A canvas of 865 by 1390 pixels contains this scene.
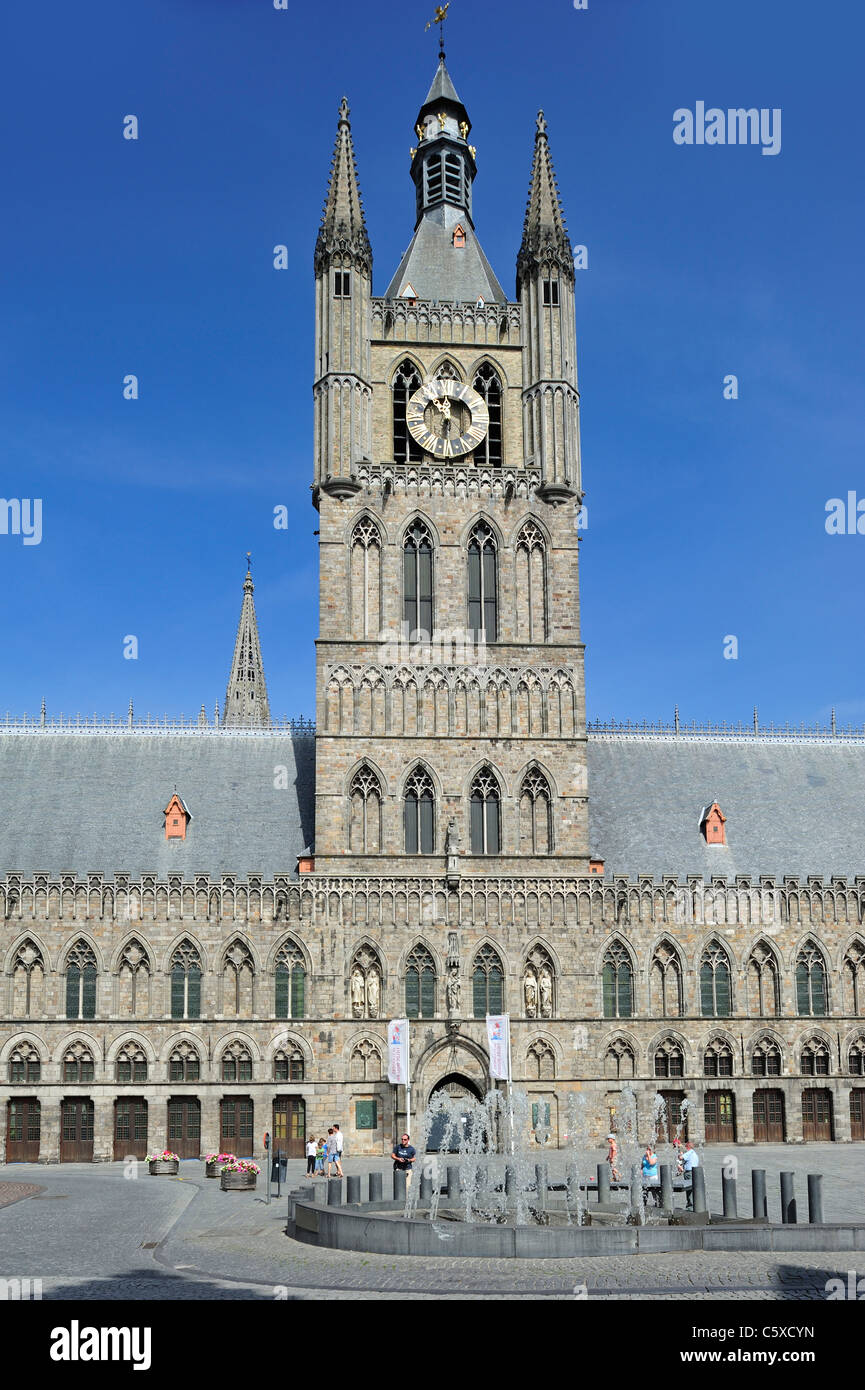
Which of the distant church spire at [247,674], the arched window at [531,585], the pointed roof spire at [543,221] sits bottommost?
the arched window at [531,585]

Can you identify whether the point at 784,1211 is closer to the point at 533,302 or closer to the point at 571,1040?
the point at 571,1040

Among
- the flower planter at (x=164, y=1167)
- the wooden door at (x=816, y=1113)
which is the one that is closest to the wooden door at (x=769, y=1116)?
the wooden door at (x=816, y=1113)

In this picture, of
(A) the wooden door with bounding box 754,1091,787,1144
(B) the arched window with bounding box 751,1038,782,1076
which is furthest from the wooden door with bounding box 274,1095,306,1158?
(B) the arched window with bounding box 751,1038,782,1076

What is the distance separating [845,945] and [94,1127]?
28.5 m

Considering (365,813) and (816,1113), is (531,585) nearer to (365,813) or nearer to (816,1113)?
(365,813)

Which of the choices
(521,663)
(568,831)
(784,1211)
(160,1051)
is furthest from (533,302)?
(784,1211)

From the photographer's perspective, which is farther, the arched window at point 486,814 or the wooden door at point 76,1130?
the arched window at point 486,814

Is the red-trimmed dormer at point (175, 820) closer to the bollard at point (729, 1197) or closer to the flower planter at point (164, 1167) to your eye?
the flower planter at point (164, 1167)

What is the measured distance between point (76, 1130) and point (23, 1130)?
1828 mm

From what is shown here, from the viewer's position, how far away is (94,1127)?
48438 millimetres

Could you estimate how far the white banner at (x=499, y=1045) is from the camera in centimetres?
4572

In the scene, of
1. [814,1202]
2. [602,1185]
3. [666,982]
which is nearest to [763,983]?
[666,982]

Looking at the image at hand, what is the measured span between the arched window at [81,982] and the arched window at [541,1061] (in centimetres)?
1576

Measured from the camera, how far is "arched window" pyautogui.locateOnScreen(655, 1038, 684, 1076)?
51031 millimetres
